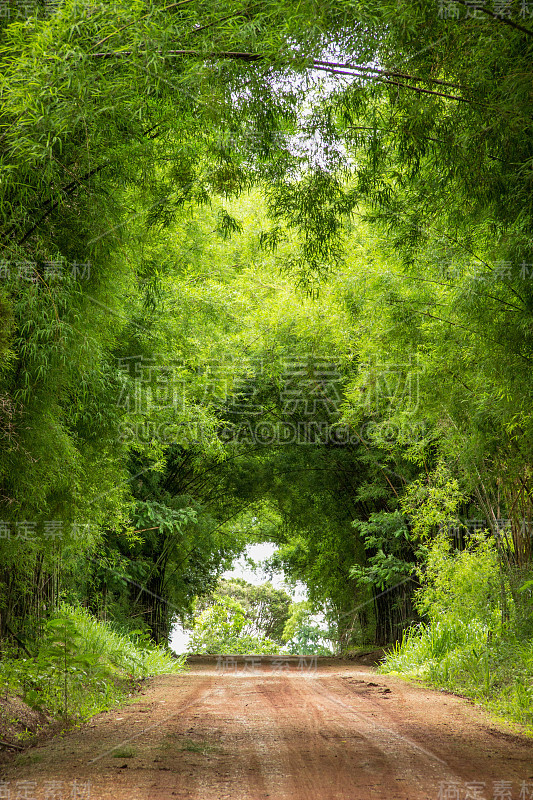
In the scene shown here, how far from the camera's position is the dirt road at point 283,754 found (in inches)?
113

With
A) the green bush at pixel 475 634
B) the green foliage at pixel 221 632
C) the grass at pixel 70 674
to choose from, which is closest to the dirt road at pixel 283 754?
the grass at pixel 70 674

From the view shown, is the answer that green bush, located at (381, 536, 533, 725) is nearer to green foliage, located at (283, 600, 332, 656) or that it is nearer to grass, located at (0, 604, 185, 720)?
grass, located at (0, 604, 185, 720)

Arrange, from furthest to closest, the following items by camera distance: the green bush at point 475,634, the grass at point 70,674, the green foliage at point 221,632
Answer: the green foliage at point 221,632 → the green bush at point 475,634 → the grass at point 70,674

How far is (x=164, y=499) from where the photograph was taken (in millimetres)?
10742

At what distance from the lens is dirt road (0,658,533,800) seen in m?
2.88

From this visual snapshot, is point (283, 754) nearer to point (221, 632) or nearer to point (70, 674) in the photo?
point (70, 674)

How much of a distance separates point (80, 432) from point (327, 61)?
3549mm

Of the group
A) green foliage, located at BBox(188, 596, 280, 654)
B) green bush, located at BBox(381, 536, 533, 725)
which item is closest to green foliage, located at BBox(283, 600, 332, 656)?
green foliage, located at BBox(188, 596, 280, 654)

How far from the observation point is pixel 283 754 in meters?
3.58

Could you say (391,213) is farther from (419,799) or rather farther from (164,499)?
(164,499)

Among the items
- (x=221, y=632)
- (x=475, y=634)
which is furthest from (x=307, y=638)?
(x=475, y=634)

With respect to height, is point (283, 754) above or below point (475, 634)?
below

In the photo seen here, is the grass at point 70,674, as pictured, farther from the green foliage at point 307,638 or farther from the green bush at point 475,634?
the green foliage at point 307,638

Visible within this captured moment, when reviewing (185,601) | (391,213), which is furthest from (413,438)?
(185,601)
